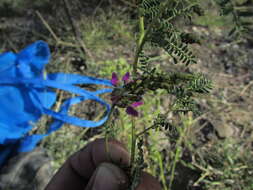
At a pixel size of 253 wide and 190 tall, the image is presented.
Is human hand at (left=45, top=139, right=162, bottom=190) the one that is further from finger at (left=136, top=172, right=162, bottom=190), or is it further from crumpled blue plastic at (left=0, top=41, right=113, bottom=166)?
crumpled blue plastic at (left=0, top=41, right=113, bottom=166)

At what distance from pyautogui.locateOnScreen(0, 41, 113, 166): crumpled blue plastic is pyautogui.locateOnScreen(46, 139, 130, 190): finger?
733 mm

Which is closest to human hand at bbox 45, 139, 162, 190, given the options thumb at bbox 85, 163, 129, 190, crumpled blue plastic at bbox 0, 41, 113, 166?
thumb at bbox 85, 163, 129, 190

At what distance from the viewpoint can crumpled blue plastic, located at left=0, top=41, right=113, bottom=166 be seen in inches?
75.8

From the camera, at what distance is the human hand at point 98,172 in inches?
31.4

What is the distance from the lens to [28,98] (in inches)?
81.5

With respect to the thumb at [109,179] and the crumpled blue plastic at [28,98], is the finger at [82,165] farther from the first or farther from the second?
the crumpled blue plastic at [28,98]

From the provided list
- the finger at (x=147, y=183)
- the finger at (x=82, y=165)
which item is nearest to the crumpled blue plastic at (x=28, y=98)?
the finger at (x=82, y=165)

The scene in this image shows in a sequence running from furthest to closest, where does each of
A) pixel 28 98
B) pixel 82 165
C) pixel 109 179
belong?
pixel 28 98 < pixel 82 165 < pixel 109 179

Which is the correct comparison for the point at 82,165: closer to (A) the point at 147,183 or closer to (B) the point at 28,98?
(A) the point at 147,183

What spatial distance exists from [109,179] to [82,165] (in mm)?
399

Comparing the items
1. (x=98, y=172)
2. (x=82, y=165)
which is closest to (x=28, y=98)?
(x=82, y=165)

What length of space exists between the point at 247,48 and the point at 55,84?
6.76ft

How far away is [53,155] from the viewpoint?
73.4 inches

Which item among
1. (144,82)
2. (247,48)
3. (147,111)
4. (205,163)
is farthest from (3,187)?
(247,48)
